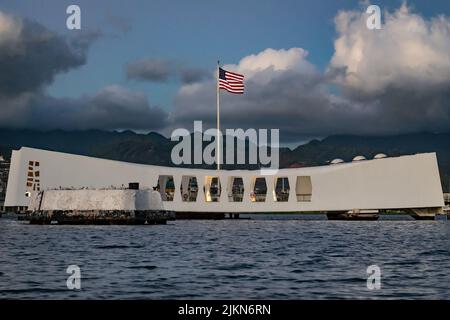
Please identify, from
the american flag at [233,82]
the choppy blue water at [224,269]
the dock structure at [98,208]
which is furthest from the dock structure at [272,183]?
the choppy blue water at [224,269]

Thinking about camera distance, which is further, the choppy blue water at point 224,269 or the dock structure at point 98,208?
the dock structure at point 98,208

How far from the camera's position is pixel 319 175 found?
91.0 meters

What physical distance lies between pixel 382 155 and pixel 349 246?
2108 inches

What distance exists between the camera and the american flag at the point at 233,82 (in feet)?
238

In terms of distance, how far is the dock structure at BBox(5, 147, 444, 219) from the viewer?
87625 millimetres

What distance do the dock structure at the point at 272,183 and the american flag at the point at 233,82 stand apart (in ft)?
65.0

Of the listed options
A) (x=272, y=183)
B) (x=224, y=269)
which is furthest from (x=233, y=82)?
(x=224, y=269)

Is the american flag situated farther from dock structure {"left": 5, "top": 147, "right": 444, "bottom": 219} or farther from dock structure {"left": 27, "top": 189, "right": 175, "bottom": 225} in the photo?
dock structure {"left": 5, "top": 147, "right": 444, "bottom": 219}

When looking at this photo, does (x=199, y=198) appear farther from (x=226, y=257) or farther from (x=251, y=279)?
(x=251, y=279)

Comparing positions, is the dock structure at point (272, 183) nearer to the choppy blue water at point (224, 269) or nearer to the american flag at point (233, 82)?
the american flag at point (233, 82)

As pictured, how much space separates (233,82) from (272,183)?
82.6 ft

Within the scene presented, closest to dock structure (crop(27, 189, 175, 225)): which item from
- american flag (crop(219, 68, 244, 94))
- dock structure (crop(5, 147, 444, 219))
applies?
dock structure (crop(5, 147, 444, 219))

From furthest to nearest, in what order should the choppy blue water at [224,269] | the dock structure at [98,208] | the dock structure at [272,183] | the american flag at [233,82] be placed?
the dock structure at [272,183]
the dock structure at [98,208]
the american flag at [233,82]
the choppy blue water at [224,269]
